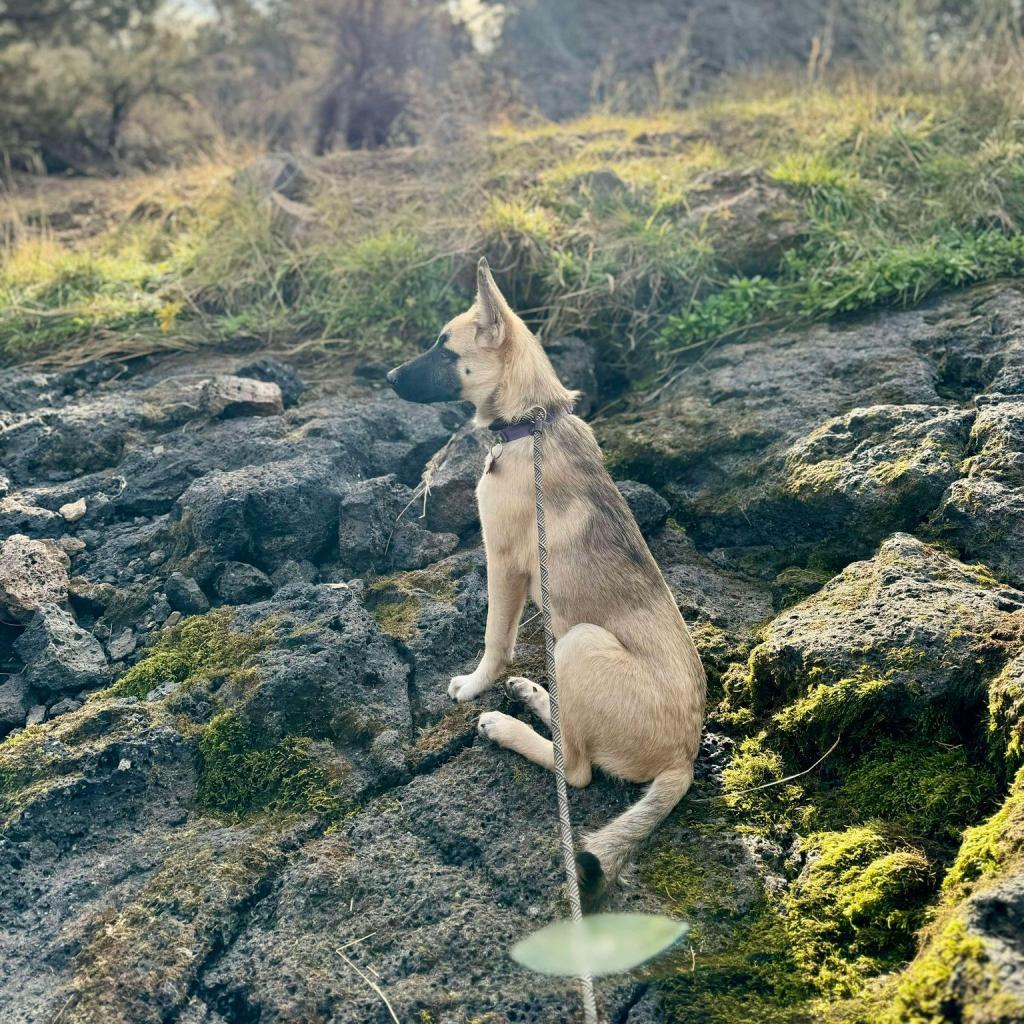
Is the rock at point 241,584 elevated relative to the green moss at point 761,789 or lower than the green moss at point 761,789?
elevated

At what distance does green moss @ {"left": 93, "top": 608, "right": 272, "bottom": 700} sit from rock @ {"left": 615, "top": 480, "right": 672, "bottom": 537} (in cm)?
195

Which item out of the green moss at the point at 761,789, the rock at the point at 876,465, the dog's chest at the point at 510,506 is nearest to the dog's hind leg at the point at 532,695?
the dog's chest at the point at 510,506

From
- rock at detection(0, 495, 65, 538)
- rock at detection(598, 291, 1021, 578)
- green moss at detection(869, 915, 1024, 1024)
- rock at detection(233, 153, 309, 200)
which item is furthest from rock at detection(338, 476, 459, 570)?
rock at detection(233, 153, 309, 200)

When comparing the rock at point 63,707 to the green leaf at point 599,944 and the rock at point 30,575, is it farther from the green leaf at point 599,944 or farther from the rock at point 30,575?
the green leaf at point 599,944

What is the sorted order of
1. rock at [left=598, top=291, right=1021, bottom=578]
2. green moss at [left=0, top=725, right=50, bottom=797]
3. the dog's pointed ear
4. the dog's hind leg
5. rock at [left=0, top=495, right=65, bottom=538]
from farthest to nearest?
rock at [left=0, top=495, right=65, bottom=538] → rock at [left=598, top=291, right=1021, bottom=578] → the dog's pointed ear → the dog's hind leg → green moss at [left=0, top=725, right=50, bottom=797]

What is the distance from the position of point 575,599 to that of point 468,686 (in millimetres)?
607

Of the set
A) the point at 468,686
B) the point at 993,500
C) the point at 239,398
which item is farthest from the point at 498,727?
the point at 239,398

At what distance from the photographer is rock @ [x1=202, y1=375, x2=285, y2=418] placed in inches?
237

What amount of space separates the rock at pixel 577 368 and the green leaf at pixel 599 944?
368 centimetres

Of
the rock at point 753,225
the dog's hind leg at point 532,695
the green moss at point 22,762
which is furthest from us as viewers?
the rock at point 753,225

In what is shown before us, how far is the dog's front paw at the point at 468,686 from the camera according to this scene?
417 cm

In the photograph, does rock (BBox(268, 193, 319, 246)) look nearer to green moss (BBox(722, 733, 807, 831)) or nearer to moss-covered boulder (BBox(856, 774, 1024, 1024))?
green moss (BBox(722, 733, 807, 831))

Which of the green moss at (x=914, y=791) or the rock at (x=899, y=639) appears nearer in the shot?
the green moss at (x=914, y=791)

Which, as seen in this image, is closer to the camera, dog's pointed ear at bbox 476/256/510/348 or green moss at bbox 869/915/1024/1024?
green moss at bbox 869/915/1024/1024
